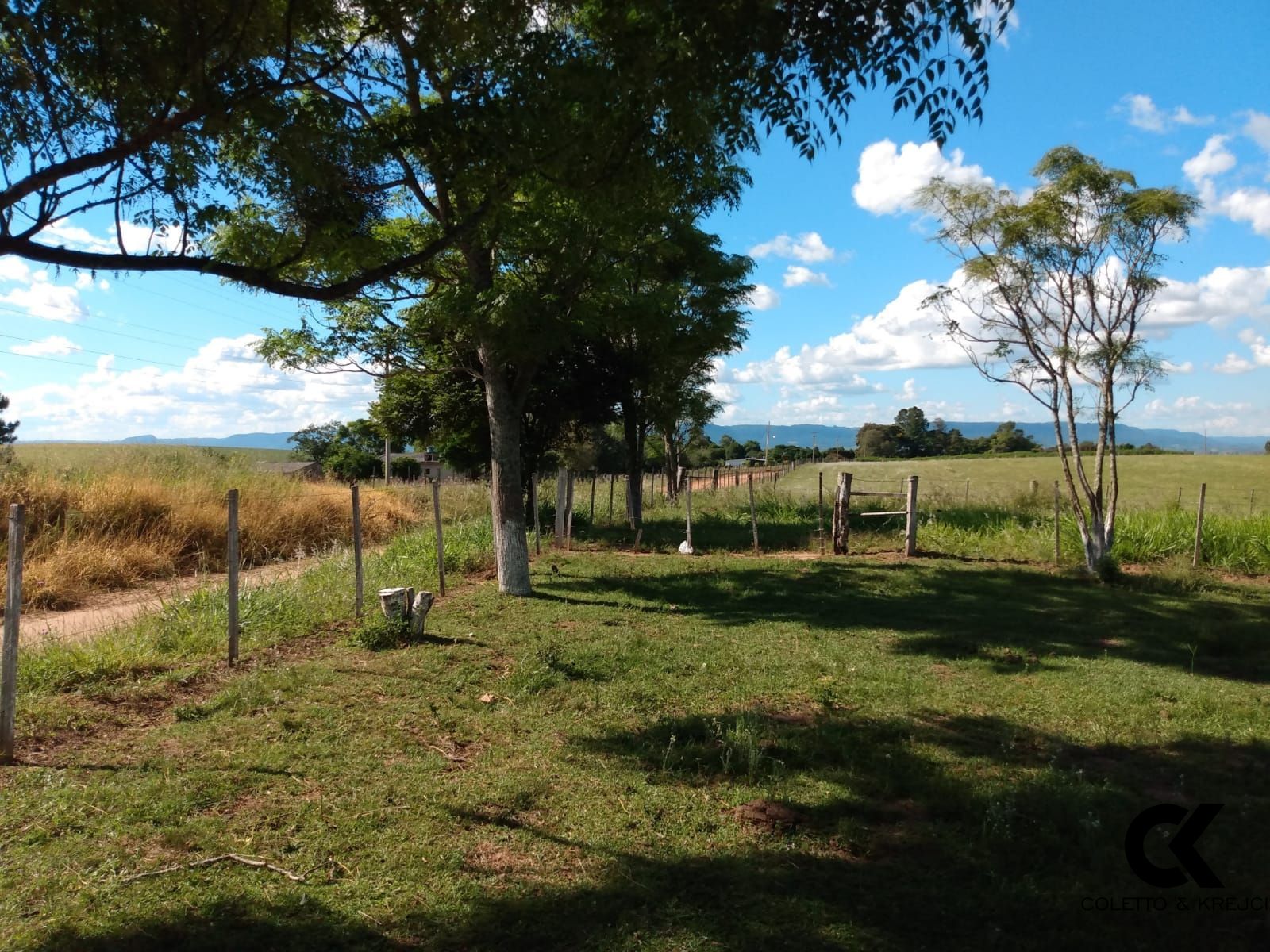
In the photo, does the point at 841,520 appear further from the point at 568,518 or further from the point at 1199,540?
the point at 1199,540

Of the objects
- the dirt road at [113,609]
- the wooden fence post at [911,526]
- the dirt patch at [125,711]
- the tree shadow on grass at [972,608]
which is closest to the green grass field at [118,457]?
the dirt road at [113,609]

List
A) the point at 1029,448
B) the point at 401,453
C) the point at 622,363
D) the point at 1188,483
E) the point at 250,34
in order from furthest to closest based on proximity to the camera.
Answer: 1. the point at 1029,448
2. the point at 401,453
3. the point at 1188,483
4. the point at 622,363
5. the point at 250,34

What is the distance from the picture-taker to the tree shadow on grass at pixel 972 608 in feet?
27.5

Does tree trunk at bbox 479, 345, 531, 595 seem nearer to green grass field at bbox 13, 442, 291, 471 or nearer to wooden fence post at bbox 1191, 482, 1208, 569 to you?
green grass field at bbox 13, 442, 291, 471

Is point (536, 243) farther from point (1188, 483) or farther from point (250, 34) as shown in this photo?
point (1188, 483)

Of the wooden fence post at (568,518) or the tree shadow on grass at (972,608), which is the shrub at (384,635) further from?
the wooden fence post at (568,518)

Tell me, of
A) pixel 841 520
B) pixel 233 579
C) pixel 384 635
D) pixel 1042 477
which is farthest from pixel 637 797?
pixel 1042 477

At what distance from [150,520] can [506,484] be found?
7.43 m

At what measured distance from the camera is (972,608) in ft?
35.2

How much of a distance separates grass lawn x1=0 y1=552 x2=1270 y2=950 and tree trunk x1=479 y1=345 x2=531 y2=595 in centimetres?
259

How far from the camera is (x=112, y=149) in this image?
4.25 m

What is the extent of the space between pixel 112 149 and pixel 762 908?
492cm

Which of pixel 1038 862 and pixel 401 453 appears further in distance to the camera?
pixel 401 453

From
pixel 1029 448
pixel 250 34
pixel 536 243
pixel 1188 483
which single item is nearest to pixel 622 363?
pixel 536 243
